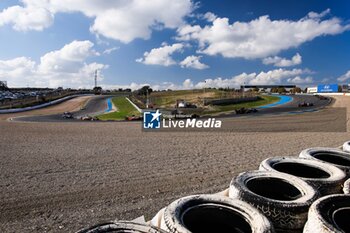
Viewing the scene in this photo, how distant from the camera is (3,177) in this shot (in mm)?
7145

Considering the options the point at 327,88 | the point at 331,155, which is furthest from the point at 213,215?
the point at 327,88

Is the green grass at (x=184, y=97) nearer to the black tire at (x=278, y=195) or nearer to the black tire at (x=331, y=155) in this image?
the black tire at (x=331, y=155)

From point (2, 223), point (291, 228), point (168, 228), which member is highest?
point (168, 228)

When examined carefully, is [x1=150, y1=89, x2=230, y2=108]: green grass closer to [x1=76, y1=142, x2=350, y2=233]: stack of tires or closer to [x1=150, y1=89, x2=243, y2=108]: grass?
[x1=150, y1=89, x2=243, y2=108]: grass

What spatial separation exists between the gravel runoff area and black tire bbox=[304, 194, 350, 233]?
9.60 ft

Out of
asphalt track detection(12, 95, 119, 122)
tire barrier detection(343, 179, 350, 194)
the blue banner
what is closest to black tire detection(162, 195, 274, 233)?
tire barrier detection(343, 179, 350, 194)

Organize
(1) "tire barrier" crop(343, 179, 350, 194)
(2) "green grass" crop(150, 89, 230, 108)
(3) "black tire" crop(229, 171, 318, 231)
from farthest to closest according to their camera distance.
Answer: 1. (2) "green grass" crop(150, 89, 230, 108)
2. (1) "tire barrier" crop(343, 179, 350, 194)
3. (3) "black tire" crop(229, 171, 318, 231)

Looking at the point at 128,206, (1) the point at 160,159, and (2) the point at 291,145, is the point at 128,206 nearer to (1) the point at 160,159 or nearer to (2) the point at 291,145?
(1) the point at 160,159

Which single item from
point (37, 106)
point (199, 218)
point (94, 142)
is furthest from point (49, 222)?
point (37, 106)

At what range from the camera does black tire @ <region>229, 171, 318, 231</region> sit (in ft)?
10.0

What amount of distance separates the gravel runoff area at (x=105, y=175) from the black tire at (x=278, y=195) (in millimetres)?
2038

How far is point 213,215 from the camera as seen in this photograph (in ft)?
9.90

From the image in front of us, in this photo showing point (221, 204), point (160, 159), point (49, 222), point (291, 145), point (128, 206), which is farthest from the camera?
point (291, 145)

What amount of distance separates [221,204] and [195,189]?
11.0 feet
